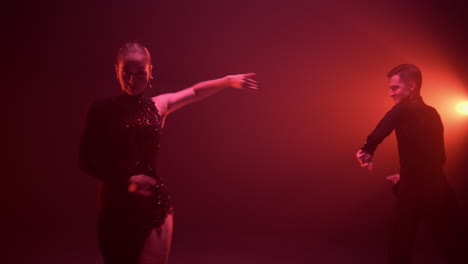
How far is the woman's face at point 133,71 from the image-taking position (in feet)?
5.84

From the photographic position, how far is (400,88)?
2.68m

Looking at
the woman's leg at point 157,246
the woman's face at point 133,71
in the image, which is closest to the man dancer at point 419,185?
the woman's leg at point 157,246

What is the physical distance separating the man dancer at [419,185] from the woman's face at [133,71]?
1433mm

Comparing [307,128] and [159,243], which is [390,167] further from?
[159,243]

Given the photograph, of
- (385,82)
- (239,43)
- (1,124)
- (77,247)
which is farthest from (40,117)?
(385,82)

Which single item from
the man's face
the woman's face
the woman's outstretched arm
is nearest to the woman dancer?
the woman's face

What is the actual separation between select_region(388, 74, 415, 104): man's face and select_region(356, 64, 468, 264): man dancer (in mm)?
22

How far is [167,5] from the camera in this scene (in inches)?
181

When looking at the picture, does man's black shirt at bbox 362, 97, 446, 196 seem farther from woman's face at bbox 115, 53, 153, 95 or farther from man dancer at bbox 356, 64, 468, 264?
woman's face at bbox 115, 53, 153, 95

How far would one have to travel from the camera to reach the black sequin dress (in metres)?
1.61

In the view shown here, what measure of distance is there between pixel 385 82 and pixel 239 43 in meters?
1.83

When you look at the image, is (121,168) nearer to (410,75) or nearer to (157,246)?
(157,246)

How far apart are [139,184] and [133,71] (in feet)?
1.70

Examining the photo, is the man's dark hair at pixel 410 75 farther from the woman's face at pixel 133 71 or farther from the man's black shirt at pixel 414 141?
the woman's face at pixel 133 71
